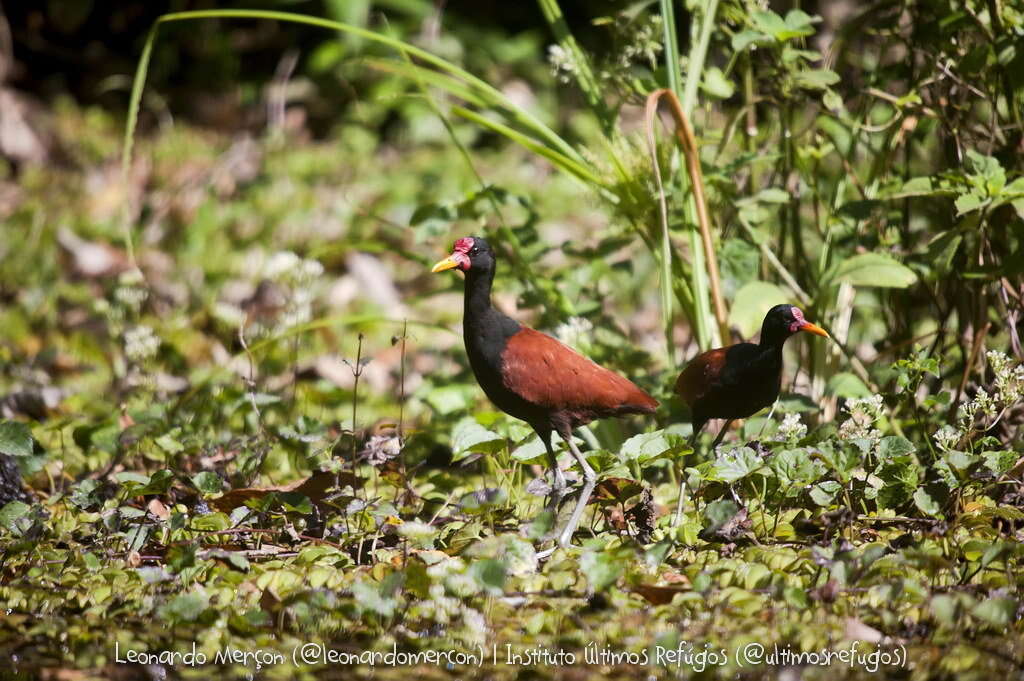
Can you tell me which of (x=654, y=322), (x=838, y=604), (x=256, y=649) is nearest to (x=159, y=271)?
(x=654, y=322)

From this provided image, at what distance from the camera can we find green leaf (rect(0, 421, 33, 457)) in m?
2.77

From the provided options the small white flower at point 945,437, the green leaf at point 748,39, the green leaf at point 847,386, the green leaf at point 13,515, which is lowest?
the green leaf at point 13,515

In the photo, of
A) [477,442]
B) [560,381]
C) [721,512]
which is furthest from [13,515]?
[721,512]

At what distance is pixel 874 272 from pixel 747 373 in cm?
57

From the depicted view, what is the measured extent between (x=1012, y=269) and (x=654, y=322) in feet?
7.78

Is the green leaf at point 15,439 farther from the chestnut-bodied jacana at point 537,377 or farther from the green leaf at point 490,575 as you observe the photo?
the green leaf at point 490,575

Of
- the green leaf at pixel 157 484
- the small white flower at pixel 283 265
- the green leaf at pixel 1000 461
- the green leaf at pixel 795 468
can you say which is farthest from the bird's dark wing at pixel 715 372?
the small white flower at pixel 283 265

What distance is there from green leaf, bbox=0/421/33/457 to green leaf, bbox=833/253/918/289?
7.28 ft

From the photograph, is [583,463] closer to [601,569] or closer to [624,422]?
[601,569]

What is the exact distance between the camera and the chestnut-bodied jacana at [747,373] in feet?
9.02

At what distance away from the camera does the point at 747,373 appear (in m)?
2.75

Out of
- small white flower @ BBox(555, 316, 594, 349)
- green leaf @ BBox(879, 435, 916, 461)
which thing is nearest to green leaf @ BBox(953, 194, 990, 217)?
green leaf @ BBox(879, 435, 916, 461)

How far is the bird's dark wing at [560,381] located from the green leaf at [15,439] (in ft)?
4.01

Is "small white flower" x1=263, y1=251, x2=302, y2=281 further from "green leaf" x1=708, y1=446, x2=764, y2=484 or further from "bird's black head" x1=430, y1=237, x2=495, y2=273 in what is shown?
"green leaf" x1=708, y1=446, x2=764, y2=484
